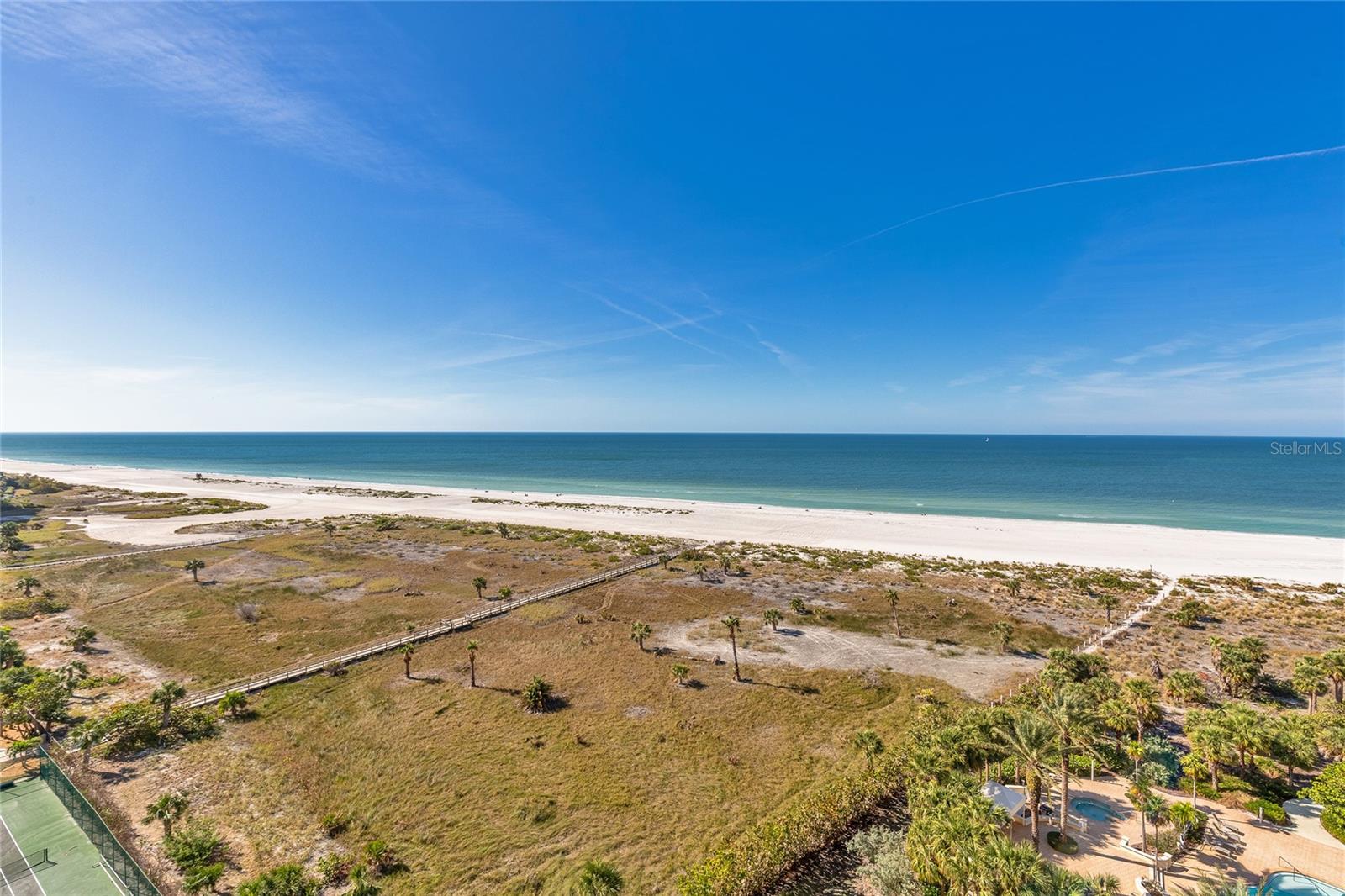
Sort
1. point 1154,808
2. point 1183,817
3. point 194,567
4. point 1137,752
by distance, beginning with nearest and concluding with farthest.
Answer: point 1183,817 < point 1154,808 < point 1137,752 < point 194,567

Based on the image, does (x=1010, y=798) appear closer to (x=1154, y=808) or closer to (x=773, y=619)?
(x=1154, y=808)

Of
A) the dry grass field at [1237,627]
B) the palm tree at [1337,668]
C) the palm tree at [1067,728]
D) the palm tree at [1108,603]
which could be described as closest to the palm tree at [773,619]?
the palm tree at [1067,728]

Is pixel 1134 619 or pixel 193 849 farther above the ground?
pixel 1134 619

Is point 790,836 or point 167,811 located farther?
point 167,811

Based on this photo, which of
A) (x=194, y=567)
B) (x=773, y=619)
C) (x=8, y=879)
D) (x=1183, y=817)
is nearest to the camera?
(x=8, y=879)

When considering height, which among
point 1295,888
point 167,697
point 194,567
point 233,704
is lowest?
point 233,704

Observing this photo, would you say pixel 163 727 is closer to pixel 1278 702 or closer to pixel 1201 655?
pixel 1278 702

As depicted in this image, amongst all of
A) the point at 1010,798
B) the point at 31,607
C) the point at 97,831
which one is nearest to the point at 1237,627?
the point at 1010,798
